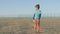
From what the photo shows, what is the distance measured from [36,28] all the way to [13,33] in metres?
1.69

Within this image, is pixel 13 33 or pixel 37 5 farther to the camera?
pixel 13 33

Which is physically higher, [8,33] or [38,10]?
[38,10]

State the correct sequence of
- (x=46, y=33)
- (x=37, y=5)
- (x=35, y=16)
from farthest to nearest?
(x=46, y=33) → (x=35, y=16) → (x=37, y=5)

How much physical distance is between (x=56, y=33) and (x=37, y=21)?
194cm

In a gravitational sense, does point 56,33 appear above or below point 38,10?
below

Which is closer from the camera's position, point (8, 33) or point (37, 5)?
point (37, 5)

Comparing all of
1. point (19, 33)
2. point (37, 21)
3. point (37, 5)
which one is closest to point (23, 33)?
point (19, 33)

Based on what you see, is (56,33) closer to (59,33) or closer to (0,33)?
(59,33)

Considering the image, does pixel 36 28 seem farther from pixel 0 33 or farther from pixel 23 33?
pixel 0 33

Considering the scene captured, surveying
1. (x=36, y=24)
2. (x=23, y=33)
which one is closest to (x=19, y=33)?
(x=23, y=33)

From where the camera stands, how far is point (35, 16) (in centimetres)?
1872

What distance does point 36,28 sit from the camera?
1939cm

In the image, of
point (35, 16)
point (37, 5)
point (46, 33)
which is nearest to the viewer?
point (37, 5)

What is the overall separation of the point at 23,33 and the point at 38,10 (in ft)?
7.66
